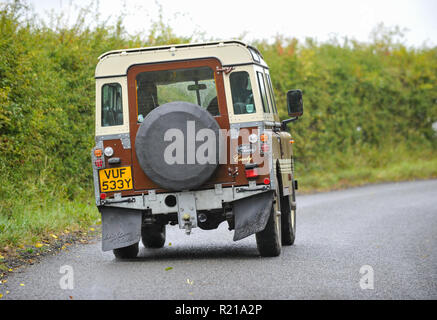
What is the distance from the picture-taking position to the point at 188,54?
9.49 metres

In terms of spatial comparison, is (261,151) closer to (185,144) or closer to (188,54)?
(185,144)

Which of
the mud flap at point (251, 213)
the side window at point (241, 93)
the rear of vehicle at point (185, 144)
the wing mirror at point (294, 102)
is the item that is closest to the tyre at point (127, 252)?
the rear of vehicle at point (185, 144)

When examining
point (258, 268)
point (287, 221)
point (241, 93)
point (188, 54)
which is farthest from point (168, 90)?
point (287, 221)

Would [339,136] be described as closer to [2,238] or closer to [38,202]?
[38,202]

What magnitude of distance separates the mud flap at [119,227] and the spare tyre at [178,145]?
682 mm

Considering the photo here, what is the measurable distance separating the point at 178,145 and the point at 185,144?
0.08 meters

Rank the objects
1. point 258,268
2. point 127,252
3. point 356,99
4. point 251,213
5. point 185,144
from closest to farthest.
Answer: point 258,268
point 185,144
point 251,213
point 127,252
point 356,99

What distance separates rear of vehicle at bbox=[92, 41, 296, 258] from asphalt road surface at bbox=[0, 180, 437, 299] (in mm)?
511

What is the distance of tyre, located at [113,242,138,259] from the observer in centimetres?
998

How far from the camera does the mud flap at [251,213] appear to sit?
362 inches

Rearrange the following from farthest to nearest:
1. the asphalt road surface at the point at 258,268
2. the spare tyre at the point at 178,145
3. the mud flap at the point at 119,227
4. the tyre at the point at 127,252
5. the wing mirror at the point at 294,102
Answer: the wing mirror at the point at 294,102 → the tyre at the point at 127,252 → the mud flap at the point at 119,227 → the spare tyre at the point at 178,145 → the asphalt road surface at the point at 258,268

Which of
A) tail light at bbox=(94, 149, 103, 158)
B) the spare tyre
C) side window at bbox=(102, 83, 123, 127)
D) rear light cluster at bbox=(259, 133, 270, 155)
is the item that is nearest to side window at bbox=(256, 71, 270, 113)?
rear light cluster at bbox=(259, 133, 270, 155)

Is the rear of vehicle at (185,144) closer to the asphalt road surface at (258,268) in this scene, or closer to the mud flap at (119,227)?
the mud flap at (119,227)

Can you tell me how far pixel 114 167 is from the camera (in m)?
9.45
